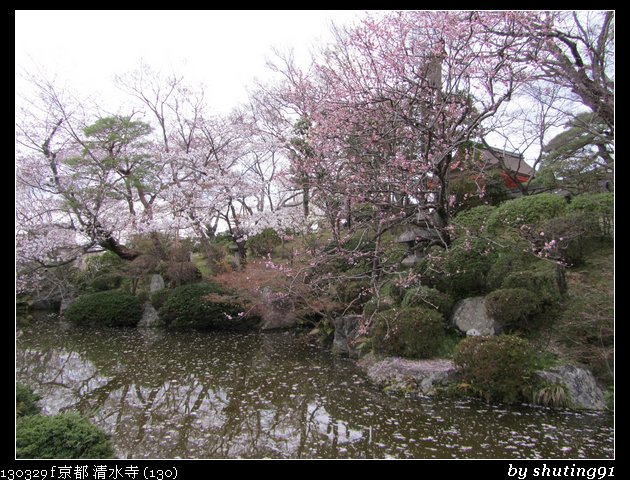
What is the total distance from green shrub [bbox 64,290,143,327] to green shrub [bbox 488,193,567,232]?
9878 millimetres

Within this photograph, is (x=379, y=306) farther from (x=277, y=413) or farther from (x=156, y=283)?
(x=156, y=283)

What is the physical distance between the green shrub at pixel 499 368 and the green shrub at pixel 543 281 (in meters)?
1.08

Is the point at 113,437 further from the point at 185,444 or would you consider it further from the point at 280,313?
the point at 280,313

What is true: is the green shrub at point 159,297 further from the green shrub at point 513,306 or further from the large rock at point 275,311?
the green shrub at point 513,306

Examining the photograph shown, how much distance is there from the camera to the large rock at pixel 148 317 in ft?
40.9

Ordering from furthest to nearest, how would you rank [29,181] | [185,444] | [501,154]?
[501,154] < [29,181] < [185,444]

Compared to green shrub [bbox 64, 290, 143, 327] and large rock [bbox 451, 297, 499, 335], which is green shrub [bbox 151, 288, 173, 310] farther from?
large rock [bbox 451, 297, 499, 335]

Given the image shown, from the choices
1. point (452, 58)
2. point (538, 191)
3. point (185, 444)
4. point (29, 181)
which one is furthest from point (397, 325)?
point (29, 181)

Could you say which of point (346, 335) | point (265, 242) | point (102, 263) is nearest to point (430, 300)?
point (346, 335)

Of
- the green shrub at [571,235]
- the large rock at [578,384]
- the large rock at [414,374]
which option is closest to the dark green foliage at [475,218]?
the green shrub at [571,235]

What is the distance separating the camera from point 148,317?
12672mm

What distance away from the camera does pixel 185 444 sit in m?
4.75

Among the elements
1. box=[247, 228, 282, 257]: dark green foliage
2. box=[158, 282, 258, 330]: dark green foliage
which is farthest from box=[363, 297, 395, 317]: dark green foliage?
box=[247, 228, 282, 257]: dark green foliage

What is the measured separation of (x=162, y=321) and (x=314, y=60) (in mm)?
8552
